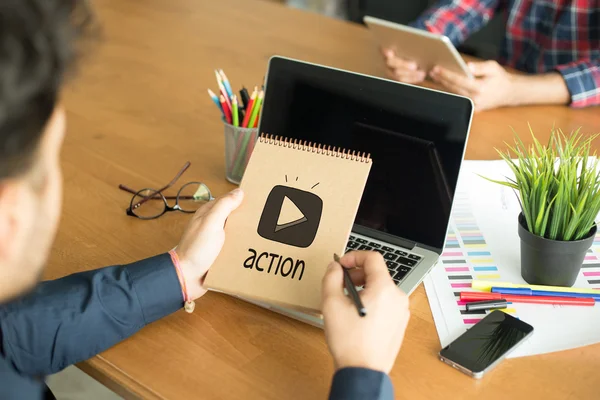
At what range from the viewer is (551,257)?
3.16 ft

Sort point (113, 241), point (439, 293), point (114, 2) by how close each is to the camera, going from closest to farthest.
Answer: point (439, 293) → point (113, 241) → point (114, 2)

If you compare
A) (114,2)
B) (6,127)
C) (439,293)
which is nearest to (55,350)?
(6,127)

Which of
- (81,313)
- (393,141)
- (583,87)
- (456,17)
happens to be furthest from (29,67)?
(456,17)

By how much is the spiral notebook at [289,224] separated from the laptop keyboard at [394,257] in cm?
12

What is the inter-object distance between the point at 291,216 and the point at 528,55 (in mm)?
1368

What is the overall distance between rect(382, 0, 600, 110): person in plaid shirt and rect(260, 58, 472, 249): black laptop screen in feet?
1.74

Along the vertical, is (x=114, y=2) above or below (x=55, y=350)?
above

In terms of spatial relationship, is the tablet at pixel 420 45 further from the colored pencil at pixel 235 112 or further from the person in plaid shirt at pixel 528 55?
the colored pencil at pixel 235 112

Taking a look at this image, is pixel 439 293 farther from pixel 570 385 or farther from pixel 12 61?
pixel 12 61

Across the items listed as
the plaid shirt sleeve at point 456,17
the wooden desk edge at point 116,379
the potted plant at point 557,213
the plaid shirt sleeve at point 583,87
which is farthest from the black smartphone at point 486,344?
the plaid shirt sleeve at point 456,17

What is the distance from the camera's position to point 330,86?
1093 millimetres

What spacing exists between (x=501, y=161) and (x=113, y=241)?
2.43 ft

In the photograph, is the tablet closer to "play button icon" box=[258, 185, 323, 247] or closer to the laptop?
the laptop

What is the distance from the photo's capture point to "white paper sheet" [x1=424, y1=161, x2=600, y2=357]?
0.91 m
